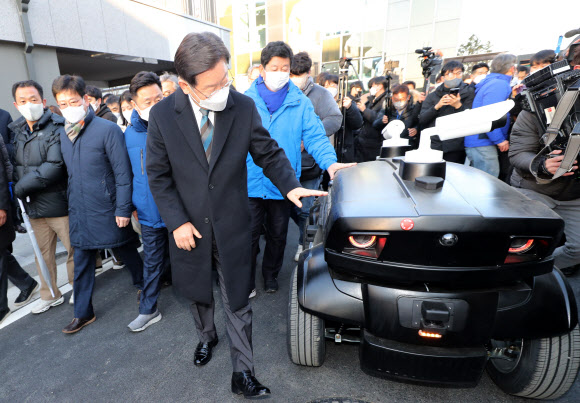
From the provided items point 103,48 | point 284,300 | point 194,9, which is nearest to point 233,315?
point 284,300

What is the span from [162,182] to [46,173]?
1452 millimetres

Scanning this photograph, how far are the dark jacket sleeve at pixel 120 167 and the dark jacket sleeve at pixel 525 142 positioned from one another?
283cm

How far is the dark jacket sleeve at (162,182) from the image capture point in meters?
1.69

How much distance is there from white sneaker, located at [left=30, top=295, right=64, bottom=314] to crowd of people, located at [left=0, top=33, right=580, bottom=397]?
0.03 feet

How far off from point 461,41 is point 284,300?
15.7 meters

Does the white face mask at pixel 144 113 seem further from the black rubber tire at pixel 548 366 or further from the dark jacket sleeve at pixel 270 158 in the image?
the black rubber tire at pixel 548 366

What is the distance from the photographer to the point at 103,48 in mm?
9789

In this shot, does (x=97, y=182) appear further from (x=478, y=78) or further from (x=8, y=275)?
(x=478, y=78)

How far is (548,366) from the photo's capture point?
1515 mm

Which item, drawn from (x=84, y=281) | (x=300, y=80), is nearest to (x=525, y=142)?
(x=300, y=80)

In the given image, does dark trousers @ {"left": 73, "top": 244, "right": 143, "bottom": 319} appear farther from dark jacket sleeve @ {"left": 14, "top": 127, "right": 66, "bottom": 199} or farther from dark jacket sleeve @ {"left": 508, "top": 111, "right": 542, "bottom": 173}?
dark jacket sleeve @ {"left": 508, "top": 111, "right": 542, "bottom": 173}

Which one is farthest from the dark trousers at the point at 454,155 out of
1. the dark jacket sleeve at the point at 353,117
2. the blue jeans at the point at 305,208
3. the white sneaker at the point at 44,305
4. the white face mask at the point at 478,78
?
the white sneaker at the point at 44,305

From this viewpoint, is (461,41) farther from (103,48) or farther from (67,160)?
(67,160)

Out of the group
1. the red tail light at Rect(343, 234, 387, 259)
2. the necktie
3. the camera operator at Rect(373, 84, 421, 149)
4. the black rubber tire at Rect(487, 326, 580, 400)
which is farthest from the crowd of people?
the black rubber tire at Rect(487, 326, 580, 400)
